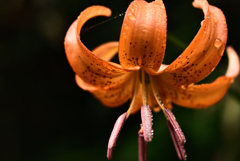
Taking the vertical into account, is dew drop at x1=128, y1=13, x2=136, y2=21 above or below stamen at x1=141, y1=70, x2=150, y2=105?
above

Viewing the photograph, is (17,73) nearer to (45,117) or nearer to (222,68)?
(45,117)

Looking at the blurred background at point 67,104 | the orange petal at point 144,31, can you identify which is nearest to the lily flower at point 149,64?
the orange petal at point 144,31

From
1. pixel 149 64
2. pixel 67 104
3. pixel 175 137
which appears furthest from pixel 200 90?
pixel 67 104

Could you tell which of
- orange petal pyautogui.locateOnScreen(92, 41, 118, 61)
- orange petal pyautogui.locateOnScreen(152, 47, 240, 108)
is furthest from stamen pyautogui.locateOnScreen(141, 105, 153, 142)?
orange petal pyautogui.locateOnScreen(92, 41, 118, 61)

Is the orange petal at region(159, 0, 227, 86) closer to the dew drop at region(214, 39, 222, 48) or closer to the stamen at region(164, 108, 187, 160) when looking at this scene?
the dew drop at region(214, 39, 222, 48)

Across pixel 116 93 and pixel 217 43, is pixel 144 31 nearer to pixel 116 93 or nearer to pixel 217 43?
pixel 217 43

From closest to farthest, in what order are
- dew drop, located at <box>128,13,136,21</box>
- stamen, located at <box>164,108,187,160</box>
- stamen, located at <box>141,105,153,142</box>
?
dew drop, located at <box>128,13,136,21</box> → stamen, located at <box>141,105,153,142</box> → stamen, located at <box>164,108,187,160</box>
